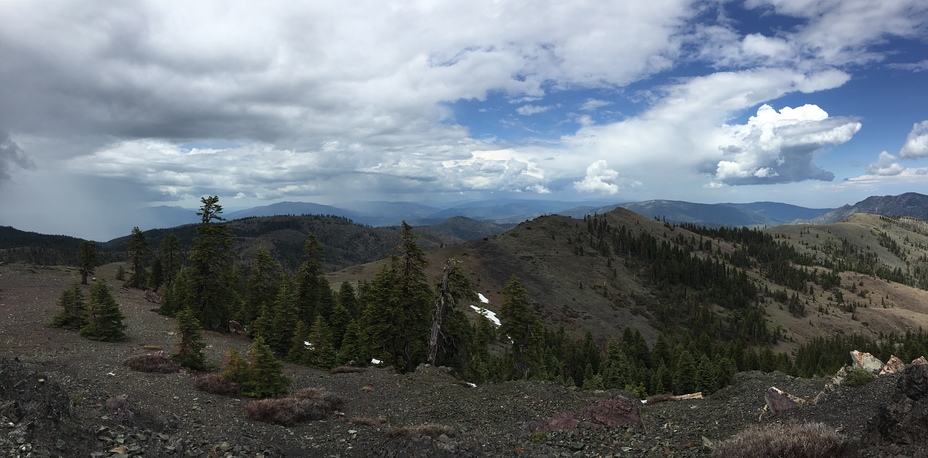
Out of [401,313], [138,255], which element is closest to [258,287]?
[401,313]

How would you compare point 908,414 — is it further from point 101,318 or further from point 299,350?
point 101,318

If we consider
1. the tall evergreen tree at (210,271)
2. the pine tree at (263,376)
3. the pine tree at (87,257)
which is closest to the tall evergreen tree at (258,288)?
the tall evergreen tree at (210,271)

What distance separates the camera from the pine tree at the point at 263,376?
22.6m

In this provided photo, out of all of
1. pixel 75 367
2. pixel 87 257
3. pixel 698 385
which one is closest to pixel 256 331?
pixel 75 367

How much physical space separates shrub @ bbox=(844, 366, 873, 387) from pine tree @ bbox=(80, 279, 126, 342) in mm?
44976

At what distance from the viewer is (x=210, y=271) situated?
44.7 meters

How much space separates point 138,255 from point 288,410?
225 feet

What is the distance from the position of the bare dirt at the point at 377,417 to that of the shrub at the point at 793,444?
22.5 inches

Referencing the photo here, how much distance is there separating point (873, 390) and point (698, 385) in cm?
4688

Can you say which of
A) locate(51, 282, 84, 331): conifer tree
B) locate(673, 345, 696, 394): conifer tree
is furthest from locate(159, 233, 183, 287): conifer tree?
locate(673, 345, 696, 394): conifer tree

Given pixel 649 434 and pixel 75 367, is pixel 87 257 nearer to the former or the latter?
pixel 75 367

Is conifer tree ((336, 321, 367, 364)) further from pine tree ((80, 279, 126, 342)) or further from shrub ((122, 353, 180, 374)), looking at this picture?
pine tree ((80, 279, 126, 342))

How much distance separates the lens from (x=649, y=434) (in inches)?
623

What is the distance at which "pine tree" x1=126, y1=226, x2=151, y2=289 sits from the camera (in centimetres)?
6775
